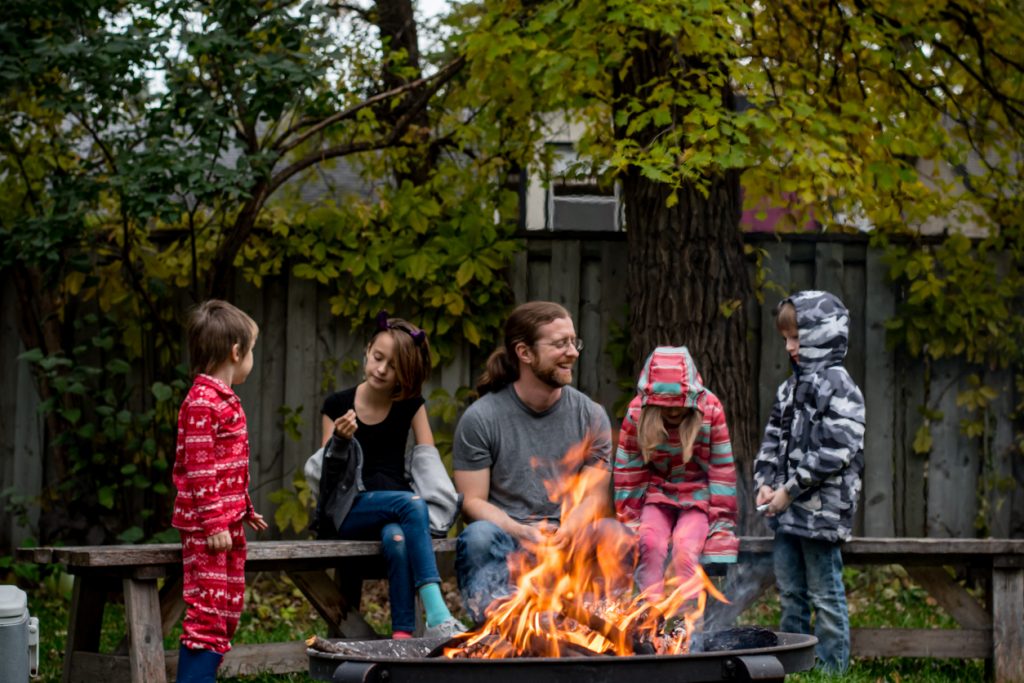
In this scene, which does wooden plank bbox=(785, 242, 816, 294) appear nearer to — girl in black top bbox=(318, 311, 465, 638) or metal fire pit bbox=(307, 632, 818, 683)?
girl in black top bbox=(318, 311, 465, 638)

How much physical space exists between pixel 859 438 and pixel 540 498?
57.2 inches

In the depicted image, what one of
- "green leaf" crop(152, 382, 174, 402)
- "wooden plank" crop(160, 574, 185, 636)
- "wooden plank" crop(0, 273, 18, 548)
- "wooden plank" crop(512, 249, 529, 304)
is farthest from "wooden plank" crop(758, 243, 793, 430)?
"wooden plank" crop(0, 273, 18, 548)

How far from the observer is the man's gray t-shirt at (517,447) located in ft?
18.4

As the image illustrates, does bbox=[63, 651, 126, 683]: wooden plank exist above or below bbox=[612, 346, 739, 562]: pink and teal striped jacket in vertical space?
below

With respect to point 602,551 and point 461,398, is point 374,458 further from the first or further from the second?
point 461,398

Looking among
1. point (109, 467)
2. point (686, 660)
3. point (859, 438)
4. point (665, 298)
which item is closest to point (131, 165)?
point (109, 467)

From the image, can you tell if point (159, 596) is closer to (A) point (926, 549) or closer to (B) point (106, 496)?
(B) point (106, 496)

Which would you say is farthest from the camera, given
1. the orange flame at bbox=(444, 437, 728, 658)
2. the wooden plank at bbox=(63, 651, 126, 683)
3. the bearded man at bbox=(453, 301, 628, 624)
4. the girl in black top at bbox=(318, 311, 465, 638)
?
the bearded man at bbox=(453, 301, 628, 624)

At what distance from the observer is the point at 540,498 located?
5637mm

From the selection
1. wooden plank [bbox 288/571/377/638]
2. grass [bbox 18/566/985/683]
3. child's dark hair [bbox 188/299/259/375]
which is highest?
child's dark hair [bbox 188/299/259/375]

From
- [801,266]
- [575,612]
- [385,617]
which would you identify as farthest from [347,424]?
[801,266]

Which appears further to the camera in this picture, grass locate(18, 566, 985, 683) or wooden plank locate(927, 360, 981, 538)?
wooden plank locate(927, 360, 981, 538)

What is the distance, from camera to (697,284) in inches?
276

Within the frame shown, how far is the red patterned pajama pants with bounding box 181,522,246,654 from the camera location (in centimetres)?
484
